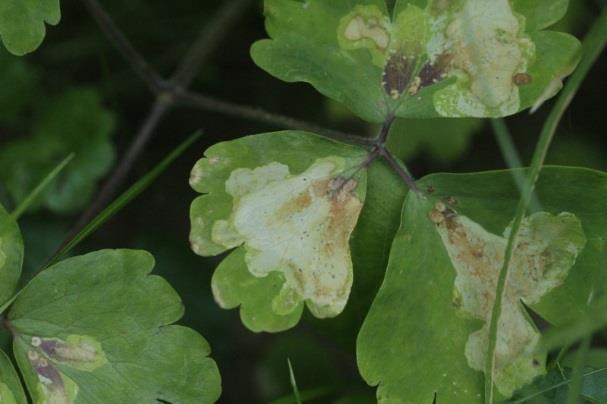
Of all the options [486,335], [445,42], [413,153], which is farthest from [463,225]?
[413,153]

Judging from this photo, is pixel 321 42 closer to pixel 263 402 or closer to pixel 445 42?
pixel 445 42

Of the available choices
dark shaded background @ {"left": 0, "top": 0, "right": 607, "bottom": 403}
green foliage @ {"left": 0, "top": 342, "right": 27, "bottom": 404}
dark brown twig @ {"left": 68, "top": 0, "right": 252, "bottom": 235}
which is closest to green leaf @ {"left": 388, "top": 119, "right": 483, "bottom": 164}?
dark shaded background @ {"left": 0, "top": 0, "right": 607, "bottom": 403}

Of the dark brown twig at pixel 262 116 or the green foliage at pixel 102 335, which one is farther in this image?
the dark brown twig at pixel 262 116

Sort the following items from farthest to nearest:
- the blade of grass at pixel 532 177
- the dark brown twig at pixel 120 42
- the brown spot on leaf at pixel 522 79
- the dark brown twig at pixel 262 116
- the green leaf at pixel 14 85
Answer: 1. the green leaf at pixel 14 85
2. the dark brown twig at pixel 120 42
3. the dark brown twig at pixel 262 116
4. the brown spot on leaf at pixel 522 79
5. the blade of grass at pixel 532 177

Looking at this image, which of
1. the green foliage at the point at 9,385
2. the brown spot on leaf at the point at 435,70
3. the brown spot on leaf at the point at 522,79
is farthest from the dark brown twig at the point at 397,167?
the green foliage at the point at 9,385

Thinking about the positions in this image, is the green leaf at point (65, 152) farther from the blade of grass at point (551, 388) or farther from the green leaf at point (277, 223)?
the blade of grass at point (551, 388)
